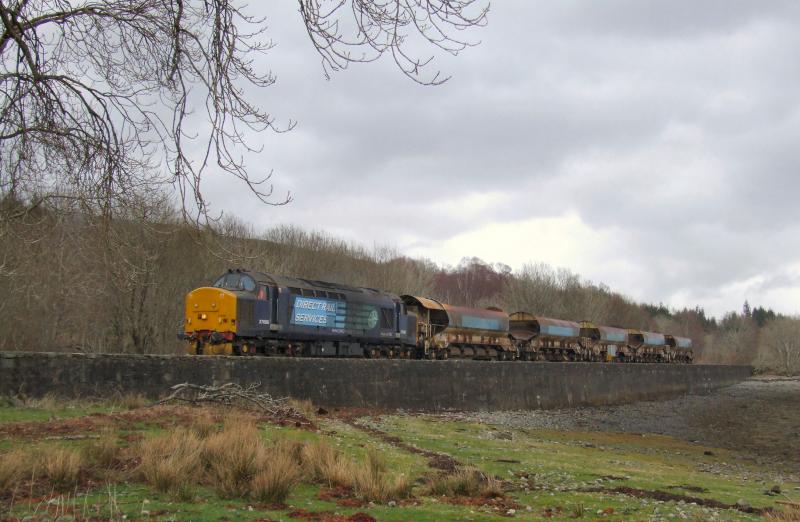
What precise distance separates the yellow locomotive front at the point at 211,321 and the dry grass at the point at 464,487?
1567 centimetres

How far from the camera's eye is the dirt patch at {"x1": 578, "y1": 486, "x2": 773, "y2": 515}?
9.77m

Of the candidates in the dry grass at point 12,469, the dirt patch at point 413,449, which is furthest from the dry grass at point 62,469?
the dirt patch at point 413,449

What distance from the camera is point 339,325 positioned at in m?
29.0

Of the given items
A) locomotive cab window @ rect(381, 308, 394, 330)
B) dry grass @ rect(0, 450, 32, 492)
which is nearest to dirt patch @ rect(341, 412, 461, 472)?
dry grass @ rect(0, 450, 32, 492)

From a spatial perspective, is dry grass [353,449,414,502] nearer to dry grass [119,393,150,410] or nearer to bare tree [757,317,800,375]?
dry grass [119,393,150,410]

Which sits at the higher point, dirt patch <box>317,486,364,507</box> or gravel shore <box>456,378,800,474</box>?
dirt patch <box>317,486,364,507</box>

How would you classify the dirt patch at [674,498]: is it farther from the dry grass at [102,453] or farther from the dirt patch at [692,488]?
the dry grass at [102,453]

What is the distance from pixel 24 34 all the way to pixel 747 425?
34.2 m

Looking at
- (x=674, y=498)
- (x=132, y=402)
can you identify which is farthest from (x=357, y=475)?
(x=132, y=402)

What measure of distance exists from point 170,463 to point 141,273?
56.8ft

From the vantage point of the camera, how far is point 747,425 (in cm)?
3288

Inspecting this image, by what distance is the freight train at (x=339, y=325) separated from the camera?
24.6 meters

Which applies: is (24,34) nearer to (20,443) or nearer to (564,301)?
(20,443)

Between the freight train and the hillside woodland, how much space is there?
2.31m
